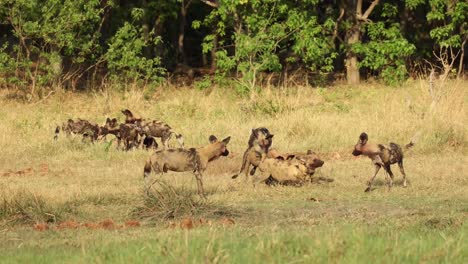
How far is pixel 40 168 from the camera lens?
15922 millimetres

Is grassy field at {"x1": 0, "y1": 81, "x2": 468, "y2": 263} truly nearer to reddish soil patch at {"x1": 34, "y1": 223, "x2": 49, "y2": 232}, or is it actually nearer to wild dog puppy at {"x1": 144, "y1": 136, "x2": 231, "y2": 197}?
reddish soil patch at {"x1": 34, "y1": 223, "x2": 49, "y2": 232}

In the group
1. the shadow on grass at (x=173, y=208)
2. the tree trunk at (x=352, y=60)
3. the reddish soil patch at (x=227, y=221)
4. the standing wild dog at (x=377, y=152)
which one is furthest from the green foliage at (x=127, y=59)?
the reddish soil patch at (x=227, y=221)

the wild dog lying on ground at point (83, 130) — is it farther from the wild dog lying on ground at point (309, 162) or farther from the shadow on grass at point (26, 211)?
the shadow on grass at point (26, 211)

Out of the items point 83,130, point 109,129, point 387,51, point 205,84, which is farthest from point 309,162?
point 387,51

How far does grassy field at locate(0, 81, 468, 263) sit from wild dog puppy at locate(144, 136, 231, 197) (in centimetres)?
37

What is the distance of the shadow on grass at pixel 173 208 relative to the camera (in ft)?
34.1

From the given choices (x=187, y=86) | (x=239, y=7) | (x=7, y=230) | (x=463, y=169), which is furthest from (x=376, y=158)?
(x=187, y=86)

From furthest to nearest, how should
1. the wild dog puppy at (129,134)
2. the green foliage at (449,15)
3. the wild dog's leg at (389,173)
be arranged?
the green foliage at (449,15) → the wild dog puppy at (129,134) → the wild dog's leg at (389,173)

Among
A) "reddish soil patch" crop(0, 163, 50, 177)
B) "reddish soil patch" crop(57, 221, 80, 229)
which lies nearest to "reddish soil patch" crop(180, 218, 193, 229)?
"reddish soil patch" crop(57, 221, 80, 229)

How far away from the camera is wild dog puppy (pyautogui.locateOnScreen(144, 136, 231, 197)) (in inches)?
468

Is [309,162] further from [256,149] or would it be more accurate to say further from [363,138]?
[363,138]

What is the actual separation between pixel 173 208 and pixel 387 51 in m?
19.9

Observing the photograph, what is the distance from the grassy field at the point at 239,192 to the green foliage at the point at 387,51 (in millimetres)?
3176

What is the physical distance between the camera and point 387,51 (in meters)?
29.3
